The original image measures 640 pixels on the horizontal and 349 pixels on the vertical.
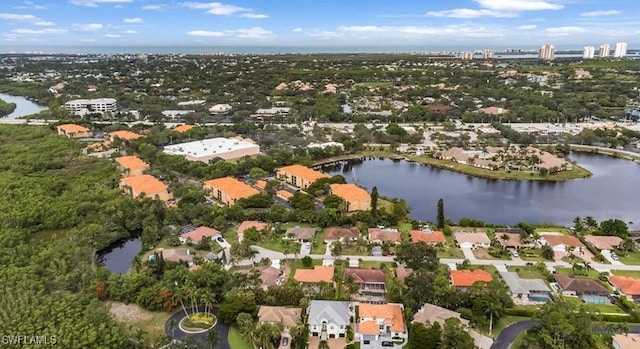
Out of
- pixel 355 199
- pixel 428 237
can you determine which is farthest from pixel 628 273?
pixel 355 199

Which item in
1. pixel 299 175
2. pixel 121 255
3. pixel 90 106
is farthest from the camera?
pixel 90 106

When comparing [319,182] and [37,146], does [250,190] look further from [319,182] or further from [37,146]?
[37,146]

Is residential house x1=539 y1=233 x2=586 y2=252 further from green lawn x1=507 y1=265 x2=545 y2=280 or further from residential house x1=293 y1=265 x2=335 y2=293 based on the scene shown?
residential house x1=293 y1=265 x2=335 y2=293

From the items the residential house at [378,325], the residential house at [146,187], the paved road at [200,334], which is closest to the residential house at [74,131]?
the residential house at [146,187]

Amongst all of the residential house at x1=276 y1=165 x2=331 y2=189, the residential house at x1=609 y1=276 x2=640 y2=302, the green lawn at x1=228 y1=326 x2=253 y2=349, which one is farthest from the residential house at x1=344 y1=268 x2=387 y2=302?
the residential house at x1=276 y1=165 x2=331 y2=189

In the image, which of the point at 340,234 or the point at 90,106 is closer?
the point at 340,234

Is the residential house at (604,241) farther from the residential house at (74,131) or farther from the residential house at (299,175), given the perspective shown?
the residential house at (74,131)

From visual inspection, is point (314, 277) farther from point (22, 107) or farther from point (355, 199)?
point (22, 107)

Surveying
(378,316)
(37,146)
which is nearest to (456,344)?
(378,316)
